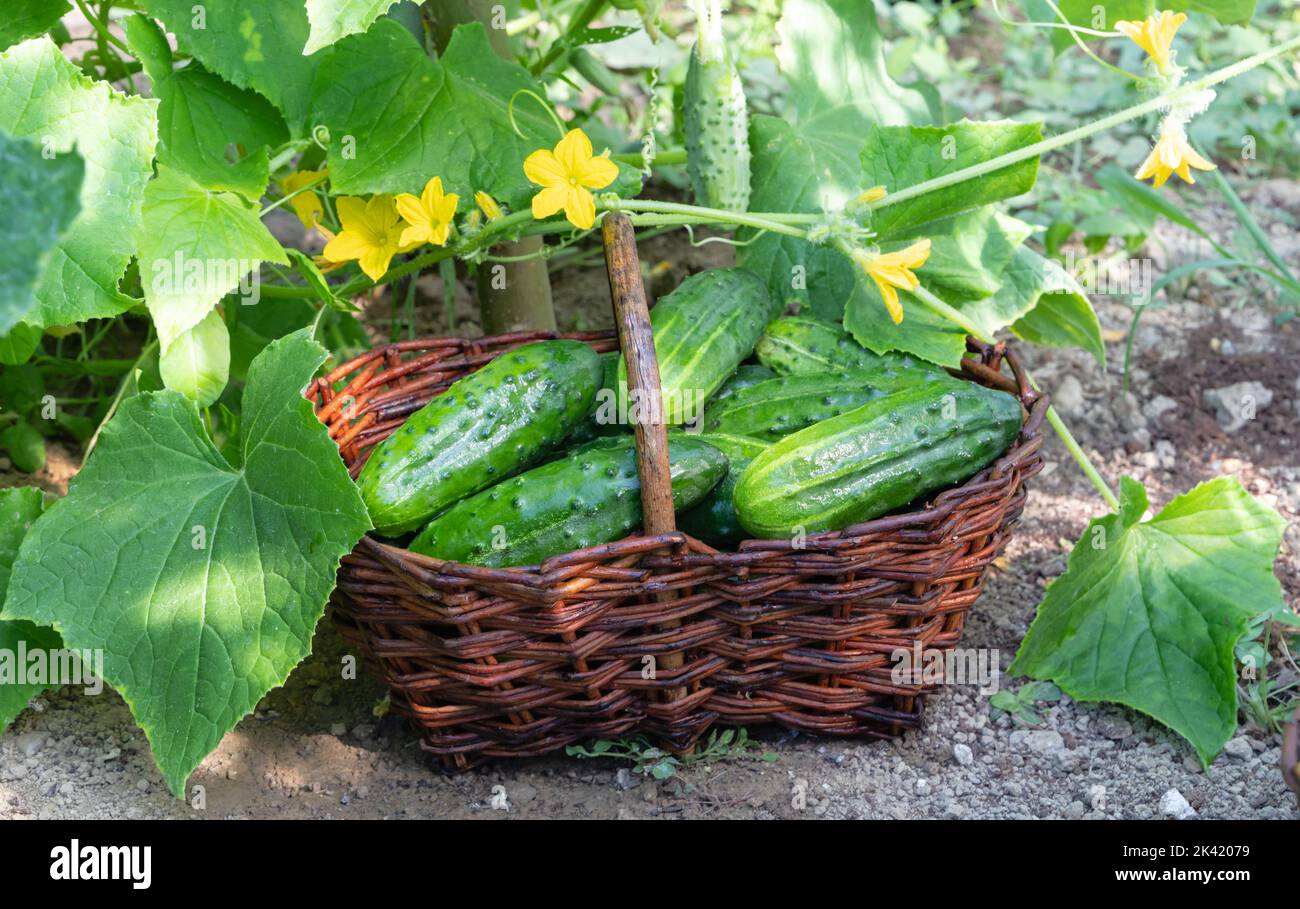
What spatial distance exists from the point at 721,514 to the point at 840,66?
106 cm

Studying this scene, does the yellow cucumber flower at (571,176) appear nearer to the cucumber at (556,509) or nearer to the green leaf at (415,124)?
the green leaf at (415,124)

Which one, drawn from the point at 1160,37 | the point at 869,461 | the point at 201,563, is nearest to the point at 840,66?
the point at 1160,37

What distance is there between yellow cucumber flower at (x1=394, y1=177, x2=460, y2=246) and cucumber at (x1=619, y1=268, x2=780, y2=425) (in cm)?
36

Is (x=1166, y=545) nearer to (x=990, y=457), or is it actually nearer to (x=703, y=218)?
(x=990, y=457)

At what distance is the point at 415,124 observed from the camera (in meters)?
2.36

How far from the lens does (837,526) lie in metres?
2.01

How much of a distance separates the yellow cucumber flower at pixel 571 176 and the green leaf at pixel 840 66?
0.69 m

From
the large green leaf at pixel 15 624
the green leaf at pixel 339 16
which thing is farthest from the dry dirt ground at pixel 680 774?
the green leaf at pixel 339 16

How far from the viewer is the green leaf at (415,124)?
2.31m

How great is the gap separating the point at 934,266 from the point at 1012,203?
1.40 metres

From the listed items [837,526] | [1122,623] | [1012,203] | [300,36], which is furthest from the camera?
[1012,203]

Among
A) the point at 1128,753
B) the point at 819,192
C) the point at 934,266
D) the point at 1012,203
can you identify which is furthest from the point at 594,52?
the point at 1128,753

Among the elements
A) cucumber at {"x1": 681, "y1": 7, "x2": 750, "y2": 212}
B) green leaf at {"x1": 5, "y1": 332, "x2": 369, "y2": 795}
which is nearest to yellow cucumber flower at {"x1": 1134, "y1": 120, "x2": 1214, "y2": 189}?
cucumber at {"x1": 681, "y1": 7, "x2": 750, "y2": 212}

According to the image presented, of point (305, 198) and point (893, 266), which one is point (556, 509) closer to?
point (893, 266)
